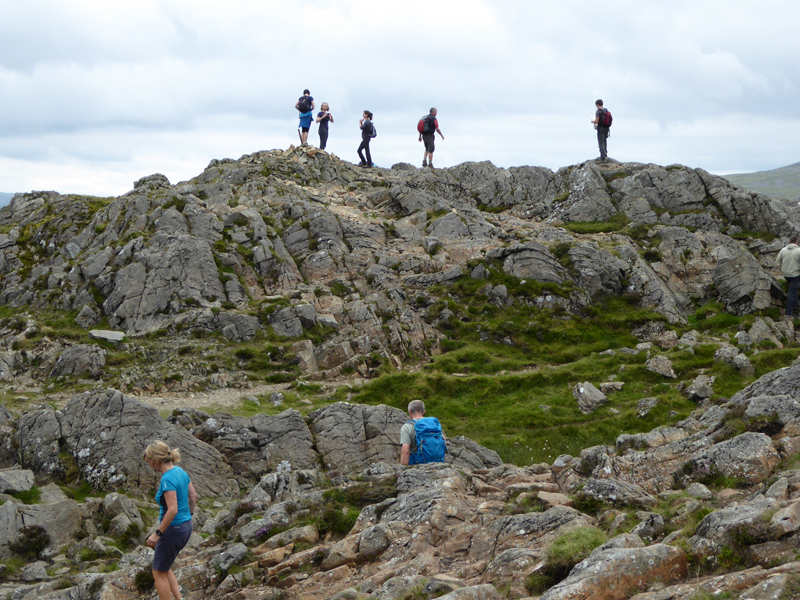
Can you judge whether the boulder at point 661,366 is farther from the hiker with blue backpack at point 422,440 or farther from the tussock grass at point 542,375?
the hiker with blue backpack at point 422,440

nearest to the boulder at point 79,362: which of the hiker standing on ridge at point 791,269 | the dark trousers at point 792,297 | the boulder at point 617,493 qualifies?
the boulder at point 617,493

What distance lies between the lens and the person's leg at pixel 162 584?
10742mm

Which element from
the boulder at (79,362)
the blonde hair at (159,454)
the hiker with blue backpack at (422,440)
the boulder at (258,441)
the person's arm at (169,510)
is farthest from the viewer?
the boulder at (79,362)

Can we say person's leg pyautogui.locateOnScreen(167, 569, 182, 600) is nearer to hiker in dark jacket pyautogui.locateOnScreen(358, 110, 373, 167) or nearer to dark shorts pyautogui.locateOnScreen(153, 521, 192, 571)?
dark shorts pyautogui.locateOnScreen(153, 521, 192, 571)

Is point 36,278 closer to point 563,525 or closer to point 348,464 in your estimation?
point 348,464

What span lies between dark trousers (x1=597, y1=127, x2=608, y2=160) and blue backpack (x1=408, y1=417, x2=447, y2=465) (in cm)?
4241

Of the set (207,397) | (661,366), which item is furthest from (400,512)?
(661,366)

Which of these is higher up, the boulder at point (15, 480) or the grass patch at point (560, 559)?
the grass patch at point (560, 559)

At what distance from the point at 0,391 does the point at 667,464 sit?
28.0 m

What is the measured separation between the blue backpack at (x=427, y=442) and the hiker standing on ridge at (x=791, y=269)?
2694 centimetres

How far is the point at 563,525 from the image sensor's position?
11.1 metres

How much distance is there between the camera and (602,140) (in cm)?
5256

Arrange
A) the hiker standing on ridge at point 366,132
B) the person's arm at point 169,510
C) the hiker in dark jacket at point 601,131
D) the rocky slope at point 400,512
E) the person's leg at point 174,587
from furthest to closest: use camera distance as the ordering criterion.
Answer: the hiker standing on ridge at point 366,132 → the hiker in dark jacket at point 601,131 → the person's leg at point 174,587 → the person's arm at point 169,510 → the rocky slope at point 400,512

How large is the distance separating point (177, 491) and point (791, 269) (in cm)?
3459
